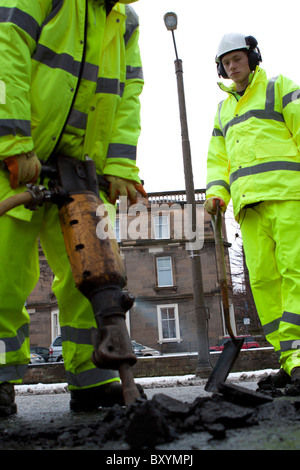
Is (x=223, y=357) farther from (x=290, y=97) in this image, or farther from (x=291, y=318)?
(x=290, y=97)

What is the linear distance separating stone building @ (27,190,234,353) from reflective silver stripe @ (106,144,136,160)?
899 inches

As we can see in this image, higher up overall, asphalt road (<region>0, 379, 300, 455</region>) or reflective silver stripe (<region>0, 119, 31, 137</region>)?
reflective silver stripe (<region>0, 119, 31, 137</region>)

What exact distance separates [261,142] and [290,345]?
1.45m

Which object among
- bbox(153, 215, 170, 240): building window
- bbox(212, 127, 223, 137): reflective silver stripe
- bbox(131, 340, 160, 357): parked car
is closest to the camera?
bbox(212, 127, 223, 137): reflective silver stripe

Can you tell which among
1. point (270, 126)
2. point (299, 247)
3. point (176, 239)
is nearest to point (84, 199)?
point (299, 247)

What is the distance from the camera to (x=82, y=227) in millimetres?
2004

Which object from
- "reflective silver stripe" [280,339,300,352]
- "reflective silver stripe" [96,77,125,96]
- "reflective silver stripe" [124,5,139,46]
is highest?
"reflective silver stripe" [124,5,139,46]

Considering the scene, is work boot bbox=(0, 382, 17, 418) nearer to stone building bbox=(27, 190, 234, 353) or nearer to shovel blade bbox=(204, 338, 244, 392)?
shovel blade bbox=(204, 338, 244, 392)

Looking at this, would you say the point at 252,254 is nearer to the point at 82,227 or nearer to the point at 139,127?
the point at 139,127

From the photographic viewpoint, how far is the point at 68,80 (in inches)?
95.5

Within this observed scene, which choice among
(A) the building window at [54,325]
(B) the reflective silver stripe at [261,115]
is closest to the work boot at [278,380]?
(B) the reflective silver stripe at [261,115]

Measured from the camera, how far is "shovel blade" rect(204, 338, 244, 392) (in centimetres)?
262

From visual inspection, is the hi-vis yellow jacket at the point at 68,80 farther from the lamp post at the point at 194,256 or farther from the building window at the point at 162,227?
the building window at the point at 162,227

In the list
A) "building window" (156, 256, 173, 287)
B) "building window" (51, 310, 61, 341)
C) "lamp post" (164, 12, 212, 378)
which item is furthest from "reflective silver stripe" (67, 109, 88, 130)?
"building window" (51, 310, 61, 341)
